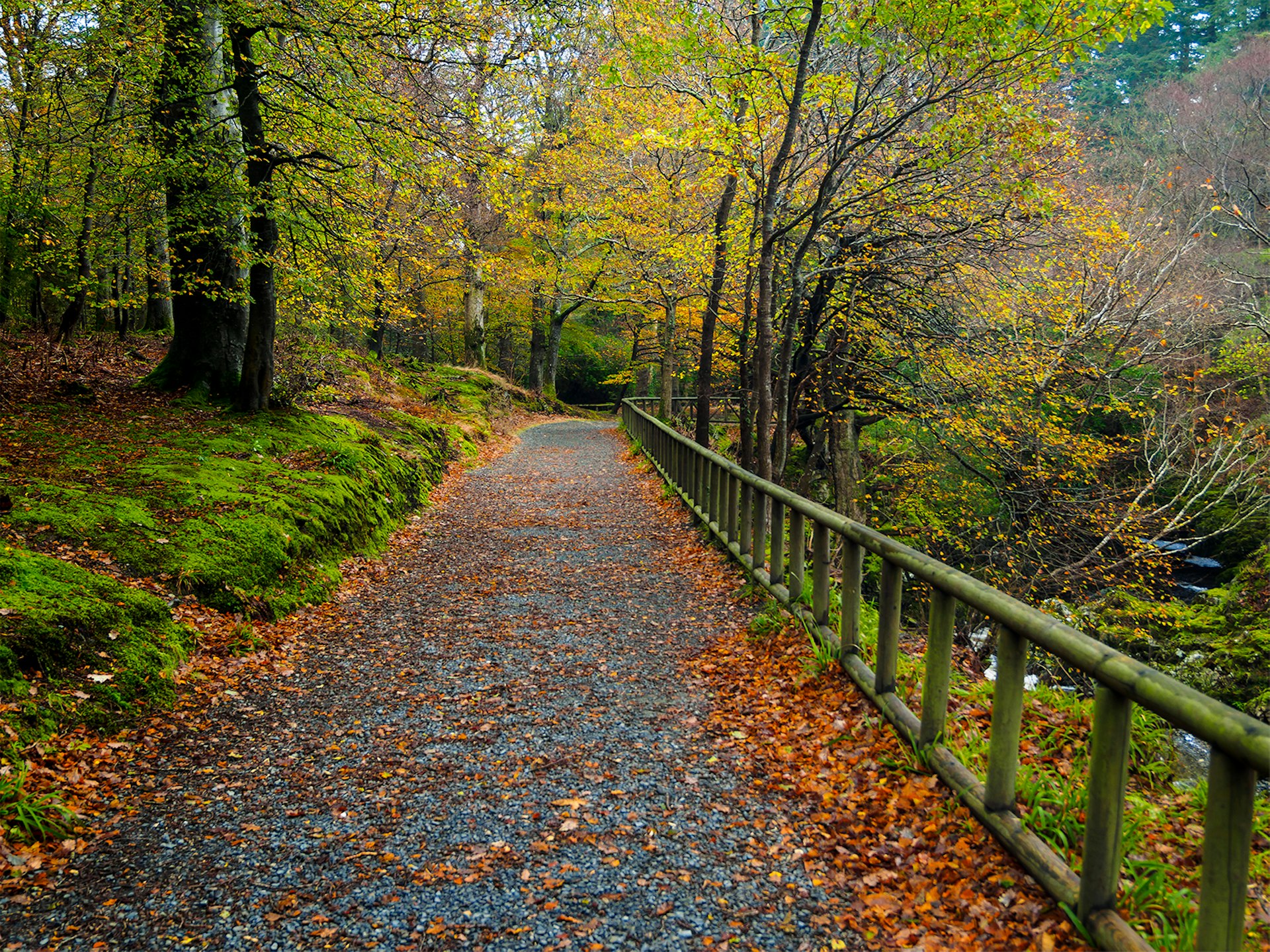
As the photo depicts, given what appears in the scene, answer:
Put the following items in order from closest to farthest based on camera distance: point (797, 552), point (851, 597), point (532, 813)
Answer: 1. point (532, 813)
2. point (851, 597)
3. point (797, 552)

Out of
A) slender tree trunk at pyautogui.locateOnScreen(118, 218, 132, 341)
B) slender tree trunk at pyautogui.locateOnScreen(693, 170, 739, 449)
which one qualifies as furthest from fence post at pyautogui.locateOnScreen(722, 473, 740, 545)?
slender tree trunk at pyautogui.locateOnScreen(118, 218, 132, 341)

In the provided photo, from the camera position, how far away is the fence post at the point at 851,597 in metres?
4.79

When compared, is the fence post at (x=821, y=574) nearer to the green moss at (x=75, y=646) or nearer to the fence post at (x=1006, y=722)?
the fence post at (x=1006, y=722)

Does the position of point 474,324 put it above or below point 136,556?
above

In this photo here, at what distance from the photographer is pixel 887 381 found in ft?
37.9

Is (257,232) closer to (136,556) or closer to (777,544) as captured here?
(136,556)

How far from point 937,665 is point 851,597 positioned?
119 centimetres

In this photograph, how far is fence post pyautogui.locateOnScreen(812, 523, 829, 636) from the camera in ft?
17.7

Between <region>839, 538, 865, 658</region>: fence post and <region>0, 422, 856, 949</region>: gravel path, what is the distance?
3.33ft

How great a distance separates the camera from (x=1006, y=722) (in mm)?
3143

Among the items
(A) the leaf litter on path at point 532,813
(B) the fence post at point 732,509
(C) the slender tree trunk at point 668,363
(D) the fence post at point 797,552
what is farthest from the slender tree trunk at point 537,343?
(D) the fence post at point 797,552

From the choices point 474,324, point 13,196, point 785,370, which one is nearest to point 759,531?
point 785,370

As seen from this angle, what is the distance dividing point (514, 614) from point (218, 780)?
122 inches

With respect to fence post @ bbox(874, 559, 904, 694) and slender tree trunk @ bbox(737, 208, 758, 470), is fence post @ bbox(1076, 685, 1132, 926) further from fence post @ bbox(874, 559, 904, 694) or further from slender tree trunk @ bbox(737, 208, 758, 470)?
slender tree trunk @ bbox(737, 208, 758, 470)
